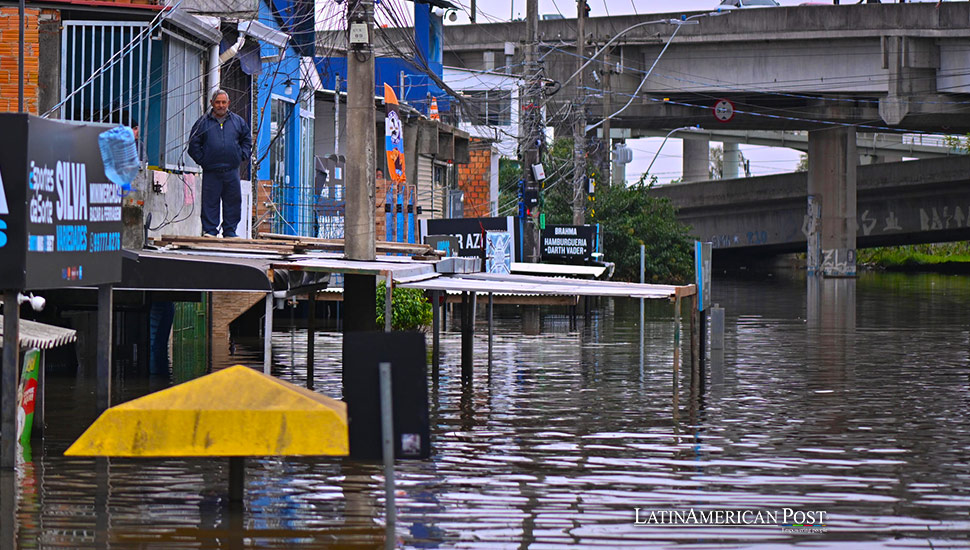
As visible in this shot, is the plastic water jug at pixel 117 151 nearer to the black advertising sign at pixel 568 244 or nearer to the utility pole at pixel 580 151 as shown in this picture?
the black advertising sign at pixel 568 244

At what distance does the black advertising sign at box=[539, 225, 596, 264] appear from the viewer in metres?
36.9

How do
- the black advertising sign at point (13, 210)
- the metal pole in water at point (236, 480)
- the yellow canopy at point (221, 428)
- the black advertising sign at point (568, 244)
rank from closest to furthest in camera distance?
the yellow canopy at point (221, 428) < the metal pole in water at point (236, 480) < the black advertising sign at point (13, 210) < the black advertising sign at point (568, 244)

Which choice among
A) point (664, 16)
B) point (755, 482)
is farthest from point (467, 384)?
point (664, 16)

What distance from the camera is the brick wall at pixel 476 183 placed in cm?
4684

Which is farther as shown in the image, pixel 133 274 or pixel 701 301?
pixel 701 301

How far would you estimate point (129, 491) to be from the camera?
10.3 metres

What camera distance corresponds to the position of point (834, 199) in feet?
201

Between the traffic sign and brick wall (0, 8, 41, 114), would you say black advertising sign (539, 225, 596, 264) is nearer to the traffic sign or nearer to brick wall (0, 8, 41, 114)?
the traffic sign

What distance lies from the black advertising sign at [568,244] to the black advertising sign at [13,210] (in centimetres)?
2737

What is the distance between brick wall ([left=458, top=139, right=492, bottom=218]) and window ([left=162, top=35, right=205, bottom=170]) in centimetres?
2686

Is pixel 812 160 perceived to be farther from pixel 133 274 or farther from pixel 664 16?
pixel 133 274

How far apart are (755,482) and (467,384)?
291 inches

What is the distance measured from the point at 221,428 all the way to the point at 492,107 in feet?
145

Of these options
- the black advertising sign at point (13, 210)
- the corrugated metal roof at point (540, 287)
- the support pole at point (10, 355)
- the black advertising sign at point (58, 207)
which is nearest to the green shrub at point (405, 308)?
the corrugated metal roof at point (540, 287)
